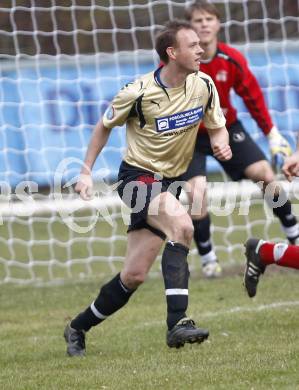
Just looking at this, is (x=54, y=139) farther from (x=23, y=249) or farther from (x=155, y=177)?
(x=155, y=177)

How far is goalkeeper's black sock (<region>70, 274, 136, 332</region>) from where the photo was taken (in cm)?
601

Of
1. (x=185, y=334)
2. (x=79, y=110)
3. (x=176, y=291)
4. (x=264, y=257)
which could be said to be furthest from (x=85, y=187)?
(x=79, y=110)

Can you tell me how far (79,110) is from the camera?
1236 centimetres

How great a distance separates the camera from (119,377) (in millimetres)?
5180

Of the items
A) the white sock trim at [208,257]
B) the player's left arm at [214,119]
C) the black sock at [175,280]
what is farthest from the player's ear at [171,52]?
the white sock trim at [208,257]

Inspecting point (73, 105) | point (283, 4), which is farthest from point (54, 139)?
point (283, 4)

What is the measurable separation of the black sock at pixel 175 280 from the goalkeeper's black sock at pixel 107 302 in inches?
17.1

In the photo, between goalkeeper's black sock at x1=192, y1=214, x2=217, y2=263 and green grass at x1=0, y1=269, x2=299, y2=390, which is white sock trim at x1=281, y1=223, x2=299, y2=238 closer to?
green grass at x1=0, y1=269, x2=299, y2=390

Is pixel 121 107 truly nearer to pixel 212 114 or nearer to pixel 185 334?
pixel 212 114

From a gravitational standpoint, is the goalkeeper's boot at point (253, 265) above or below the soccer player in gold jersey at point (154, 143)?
below

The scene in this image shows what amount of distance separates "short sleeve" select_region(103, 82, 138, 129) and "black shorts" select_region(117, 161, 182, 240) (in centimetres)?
28

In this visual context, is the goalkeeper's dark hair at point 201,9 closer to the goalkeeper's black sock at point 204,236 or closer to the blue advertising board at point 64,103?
the goalkeeper's black sock at point 204,236

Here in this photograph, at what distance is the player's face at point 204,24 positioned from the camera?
8.07 m

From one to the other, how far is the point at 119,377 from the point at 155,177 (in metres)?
1.35
